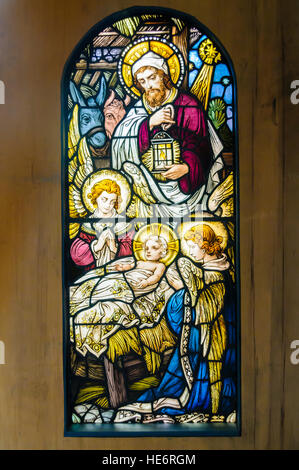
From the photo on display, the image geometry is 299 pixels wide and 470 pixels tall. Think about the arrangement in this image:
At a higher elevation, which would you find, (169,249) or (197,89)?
(197,89)

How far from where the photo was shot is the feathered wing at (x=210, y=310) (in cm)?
138

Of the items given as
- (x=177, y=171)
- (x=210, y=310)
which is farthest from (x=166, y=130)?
(x=210, y=310)

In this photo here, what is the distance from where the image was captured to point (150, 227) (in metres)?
1.38

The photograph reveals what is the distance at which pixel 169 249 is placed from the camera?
1382 mm

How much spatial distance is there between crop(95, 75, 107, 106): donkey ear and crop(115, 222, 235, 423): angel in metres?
0.67

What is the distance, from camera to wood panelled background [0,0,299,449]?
1.34m

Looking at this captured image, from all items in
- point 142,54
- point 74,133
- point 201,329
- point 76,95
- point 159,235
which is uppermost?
point 142,54

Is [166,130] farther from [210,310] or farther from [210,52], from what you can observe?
[210,310]

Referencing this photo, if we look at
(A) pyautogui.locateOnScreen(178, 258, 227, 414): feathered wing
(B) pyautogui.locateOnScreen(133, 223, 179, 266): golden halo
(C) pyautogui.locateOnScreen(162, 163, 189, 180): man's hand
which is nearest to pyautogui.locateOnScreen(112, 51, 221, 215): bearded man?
(C) pyautogui.locateOnScreen(162, 163, 189, 180): man's hand

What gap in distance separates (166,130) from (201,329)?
841mm

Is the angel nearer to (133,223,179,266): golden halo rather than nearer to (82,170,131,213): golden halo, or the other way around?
(133,223,179,266): golden halo
